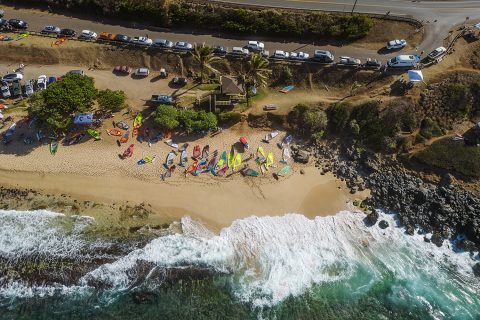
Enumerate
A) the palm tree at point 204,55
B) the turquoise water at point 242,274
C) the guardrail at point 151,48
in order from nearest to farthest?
the turquoise water at point 242,274, the palm tree at point 204,55, the guardrail at point 151,48

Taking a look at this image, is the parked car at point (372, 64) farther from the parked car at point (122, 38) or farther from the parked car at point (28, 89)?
the parked car at point (28, 89)

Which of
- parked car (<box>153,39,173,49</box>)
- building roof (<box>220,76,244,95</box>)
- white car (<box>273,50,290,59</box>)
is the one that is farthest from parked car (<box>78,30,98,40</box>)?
white car (<box>273,50,290,59</box>)

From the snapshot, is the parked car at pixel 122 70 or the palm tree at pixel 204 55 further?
the parked car at pixel 122 70

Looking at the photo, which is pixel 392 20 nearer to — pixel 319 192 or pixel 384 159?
pixel 384 159

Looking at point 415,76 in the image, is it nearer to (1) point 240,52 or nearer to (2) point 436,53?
(2) point 436,53

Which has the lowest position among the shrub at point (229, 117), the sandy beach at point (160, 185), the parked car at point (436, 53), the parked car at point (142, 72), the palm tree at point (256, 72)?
the sandy beach at point (160, 185)

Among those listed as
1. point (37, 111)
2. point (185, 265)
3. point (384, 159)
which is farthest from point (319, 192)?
point (37, 111)

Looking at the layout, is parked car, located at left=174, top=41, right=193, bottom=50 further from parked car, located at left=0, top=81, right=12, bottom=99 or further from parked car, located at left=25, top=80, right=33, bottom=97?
parked car, located at left=0, top=81, right=12, bottom=99

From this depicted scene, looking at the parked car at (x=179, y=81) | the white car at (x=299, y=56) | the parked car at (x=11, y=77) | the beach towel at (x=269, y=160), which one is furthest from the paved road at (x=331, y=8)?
the beach towel at (x=269, y=160)
